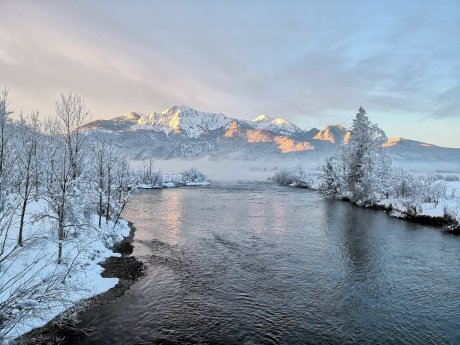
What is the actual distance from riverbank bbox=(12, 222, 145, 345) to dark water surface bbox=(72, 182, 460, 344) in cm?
75

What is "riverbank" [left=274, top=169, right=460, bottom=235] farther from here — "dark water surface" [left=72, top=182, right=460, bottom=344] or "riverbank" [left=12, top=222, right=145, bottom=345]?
"riverbank" [left=12, top=222, right=145, bottom=345]

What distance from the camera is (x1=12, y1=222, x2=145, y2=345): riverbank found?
16.3 metres

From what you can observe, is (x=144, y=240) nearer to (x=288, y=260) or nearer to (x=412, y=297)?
(x=288, y=260)

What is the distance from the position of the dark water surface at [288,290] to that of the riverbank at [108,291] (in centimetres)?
75

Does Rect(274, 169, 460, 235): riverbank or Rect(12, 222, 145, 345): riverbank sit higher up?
Rect(274, 169, 460, 235): riverbank

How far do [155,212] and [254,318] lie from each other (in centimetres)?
4440

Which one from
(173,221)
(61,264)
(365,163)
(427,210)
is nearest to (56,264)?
(61,264)

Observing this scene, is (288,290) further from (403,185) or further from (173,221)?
(403,185)

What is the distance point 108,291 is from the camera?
22250 mm

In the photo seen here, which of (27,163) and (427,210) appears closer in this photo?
(27,163)

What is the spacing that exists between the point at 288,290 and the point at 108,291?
12.2 meters

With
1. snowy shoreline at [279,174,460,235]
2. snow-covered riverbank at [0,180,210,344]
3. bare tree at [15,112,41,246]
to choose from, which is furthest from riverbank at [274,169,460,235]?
bare tree at [15,112,41,246]

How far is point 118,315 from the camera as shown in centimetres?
1892

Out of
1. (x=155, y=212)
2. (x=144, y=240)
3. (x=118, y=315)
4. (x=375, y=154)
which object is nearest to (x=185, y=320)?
(x=118, y=315)
